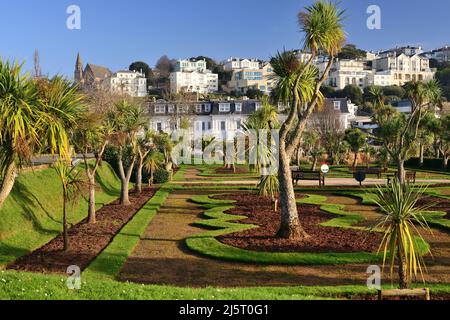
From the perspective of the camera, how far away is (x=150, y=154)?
1330 inches

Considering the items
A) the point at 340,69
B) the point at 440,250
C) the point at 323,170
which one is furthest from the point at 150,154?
the point at 340,69

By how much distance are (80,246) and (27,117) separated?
633 centimetres

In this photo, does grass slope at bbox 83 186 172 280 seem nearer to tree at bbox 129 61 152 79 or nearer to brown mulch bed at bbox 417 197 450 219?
brown mulch bed at bbox 417 197 450 219

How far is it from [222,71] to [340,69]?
45.8 meters

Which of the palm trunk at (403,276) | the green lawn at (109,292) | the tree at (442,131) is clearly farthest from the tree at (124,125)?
the tree at (442,131)

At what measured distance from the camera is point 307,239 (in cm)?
1625

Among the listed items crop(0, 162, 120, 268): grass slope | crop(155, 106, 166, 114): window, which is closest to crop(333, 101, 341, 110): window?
crop(155, 106, 166, 114): window

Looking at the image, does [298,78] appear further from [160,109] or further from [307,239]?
[160,109]

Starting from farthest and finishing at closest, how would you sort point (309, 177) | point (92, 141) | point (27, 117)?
1. point (309, 177)
2. point (92, 141)
3. point (27, 117)

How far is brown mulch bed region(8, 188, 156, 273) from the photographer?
13500 mm

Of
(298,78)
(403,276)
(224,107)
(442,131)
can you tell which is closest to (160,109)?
(224,107)

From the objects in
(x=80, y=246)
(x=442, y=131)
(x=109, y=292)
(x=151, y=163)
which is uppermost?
(x=442, y=131)

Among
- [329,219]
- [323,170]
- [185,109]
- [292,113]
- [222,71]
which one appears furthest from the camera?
[222,71]
